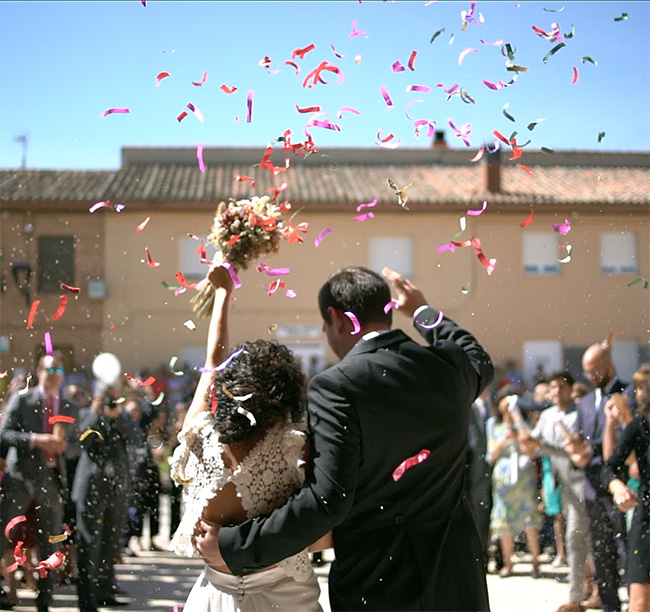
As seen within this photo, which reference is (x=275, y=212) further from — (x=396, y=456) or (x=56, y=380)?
(x=56, y=380)

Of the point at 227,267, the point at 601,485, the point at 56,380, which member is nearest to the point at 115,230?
the point at 56,380

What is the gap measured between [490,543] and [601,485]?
2.19 metres

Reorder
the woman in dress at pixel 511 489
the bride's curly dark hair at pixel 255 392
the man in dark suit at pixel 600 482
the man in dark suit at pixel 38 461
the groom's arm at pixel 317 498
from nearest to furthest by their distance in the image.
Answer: the groom's arm at pixel 317 498, the bride's curly dark hair at pixel 255 392, the man in dark suit at pixel 600 482, the man in dark suit at pixel 38 461, the woman in dress at pixel 511 489

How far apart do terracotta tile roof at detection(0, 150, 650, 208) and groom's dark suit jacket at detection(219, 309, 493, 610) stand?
15527mm

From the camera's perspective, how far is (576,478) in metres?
A: 6.38

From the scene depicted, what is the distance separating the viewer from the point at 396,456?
2447 millimetres

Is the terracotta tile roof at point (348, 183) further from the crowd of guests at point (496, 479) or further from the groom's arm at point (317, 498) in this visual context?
the groom's arm at point (317, 498)

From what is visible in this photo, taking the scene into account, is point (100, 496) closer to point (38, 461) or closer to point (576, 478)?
point (38, 461)

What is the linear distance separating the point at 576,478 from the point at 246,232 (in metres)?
3.95

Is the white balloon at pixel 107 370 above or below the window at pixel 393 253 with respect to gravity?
below

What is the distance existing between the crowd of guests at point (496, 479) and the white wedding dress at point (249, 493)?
7.58ft

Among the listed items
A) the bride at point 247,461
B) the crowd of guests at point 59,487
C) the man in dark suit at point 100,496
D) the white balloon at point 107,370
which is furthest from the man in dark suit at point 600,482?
the white balloon at point 107,370

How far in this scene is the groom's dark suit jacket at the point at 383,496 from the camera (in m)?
2.38

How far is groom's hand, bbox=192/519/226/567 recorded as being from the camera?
251 centimetres
